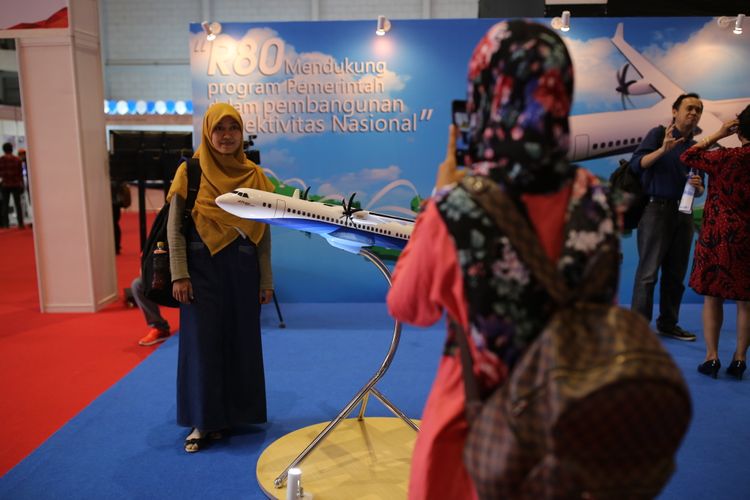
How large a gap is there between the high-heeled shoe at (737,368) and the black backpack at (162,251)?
3.51 m

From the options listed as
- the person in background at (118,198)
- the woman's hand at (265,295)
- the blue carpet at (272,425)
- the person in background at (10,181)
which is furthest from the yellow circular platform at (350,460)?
the person in background at (10,181)

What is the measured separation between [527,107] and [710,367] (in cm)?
359

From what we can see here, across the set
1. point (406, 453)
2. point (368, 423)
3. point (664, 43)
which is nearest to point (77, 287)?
point (368, 423)

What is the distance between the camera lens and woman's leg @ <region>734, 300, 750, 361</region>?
155 inches

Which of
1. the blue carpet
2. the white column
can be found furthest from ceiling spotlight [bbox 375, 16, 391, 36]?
the blue carpet

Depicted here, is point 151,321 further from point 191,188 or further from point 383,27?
point 383,27

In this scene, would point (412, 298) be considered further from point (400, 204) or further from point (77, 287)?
point (77, 287)

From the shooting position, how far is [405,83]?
19.2 ft

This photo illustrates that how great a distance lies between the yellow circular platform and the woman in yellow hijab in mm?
301

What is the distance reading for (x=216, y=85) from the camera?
5.80 m

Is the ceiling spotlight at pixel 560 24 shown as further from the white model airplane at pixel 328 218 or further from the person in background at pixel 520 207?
the person in background at pixel 520 207

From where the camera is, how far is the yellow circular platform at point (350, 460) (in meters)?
2.69

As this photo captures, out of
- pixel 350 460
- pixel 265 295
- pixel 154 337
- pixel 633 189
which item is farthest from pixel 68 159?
pixel 633 189

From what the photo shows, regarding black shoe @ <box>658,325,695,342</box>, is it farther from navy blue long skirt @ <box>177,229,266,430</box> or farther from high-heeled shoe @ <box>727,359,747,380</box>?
navy blue long skirt @ <box>177,229,266,430</box>
